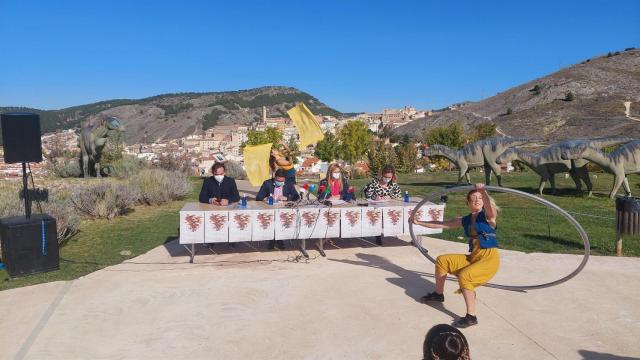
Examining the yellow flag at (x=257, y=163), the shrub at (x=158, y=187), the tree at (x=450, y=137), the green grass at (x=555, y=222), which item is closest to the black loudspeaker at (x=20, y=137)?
the yellow flag at (x=257, y=163)

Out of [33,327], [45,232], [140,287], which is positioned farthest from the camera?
[45,232]

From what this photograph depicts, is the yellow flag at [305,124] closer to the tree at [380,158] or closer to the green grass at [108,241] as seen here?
the green grass at [108,241]

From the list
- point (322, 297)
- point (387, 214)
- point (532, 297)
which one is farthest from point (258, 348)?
point (387, 214)

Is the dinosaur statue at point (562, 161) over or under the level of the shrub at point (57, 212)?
over

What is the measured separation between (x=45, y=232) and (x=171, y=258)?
6.06 ft

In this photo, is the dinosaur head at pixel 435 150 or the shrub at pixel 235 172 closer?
the dinosaur head at pixel 435 150

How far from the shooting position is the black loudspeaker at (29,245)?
649cm

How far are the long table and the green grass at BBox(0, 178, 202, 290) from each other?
127 centimetres

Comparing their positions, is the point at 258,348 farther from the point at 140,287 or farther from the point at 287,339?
the point at 140,287

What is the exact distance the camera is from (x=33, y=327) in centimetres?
478

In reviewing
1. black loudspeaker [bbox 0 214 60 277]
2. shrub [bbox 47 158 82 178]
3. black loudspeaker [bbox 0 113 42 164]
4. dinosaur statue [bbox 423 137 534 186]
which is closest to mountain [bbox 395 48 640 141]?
dinosaur statue [bbox 423 137 534 186]

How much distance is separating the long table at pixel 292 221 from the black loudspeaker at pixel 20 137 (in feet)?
8.44

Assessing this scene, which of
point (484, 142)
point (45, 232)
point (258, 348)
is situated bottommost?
point (258, 348)

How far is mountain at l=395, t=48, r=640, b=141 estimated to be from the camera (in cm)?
5738
